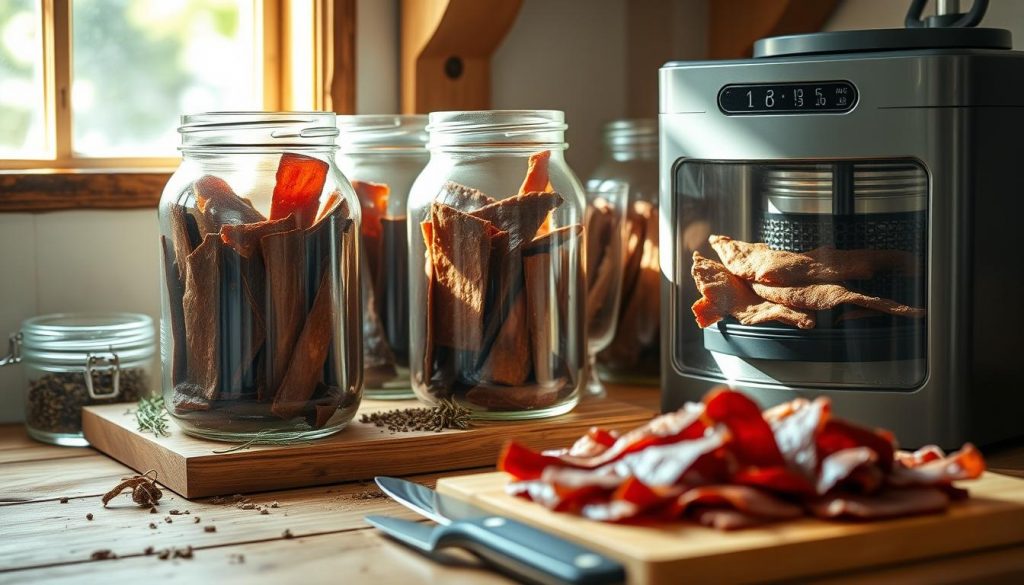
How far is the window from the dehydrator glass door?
0.49 meters

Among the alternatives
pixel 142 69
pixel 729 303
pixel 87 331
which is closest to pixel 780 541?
pixel 729 303

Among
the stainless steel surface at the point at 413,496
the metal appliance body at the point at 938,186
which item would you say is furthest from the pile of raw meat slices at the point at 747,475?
the metal appliance body at the point at 938,186

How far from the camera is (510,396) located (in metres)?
1.12

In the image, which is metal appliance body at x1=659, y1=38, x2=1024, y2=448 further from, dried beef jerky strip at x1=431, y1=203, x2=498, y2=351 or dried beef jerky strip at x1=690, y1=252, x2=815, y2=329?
dried beef jerky strip at x1=431, y1=203, x2=498, y2=351

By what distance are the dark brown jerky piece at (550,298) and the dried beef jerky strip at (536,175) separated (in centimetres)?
4

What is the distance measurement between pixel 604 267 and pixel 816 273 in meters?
0.36

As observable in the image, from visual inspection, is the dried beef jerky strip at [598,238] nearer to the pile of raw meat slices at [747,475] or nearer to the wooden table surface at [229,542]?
the wooden table surface at [229,542]

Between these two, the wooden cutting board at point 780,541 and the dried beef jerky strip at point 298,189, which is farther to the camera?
the dried beef jerky strip at point 298,189

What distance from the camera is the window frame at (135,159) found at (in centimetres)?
128

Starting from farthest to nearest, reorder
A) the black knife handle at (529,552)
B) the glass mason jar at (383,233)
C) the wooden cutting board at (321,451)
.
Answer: the glass mason jar at (383,233), the wooden cutting board at (321,451), the black knife handle at (529,552)

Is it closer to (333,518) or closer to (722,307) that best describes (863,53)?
(722,307)

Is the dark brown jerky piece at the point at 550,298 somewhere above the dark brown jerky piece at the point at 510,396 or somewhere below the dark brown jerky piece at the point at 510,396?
above

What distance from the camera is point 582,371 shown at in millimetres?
1177

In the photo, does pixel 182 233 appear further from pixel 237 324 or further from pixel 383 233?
pixel 383 233
